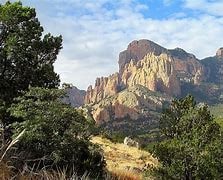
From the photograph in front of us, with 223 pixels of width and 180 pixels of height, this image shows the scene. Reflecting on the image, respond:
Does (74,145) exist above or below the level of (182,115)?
below

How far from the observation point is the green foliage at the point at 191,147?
53.5 ft

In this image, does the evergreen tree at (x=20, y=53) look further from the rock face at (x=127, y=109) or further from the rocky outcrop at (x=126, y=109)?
the rocky outcrop at (x=126, y=109)

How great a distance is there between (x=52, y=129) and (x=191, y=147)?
17.2 feet

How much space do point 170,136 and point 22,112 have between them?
6101 millimetres

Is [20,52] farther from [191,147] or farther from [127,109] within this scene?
[127,109]

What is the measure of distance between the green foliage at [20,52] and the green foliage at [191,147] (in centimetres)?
756

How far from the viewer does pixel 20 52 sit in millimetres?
21359

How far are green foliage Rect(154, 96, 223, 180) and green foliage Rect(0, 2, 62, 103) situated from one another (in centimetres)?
756

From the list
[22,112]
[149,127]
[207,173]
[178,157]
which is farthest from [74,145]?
[149,127]

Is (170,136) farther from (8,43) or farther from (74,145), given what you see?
(8,43)

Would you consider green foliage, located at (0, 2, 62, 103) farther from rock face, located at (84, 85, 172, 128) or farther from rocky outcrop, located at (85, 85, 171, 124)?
rocky outcrop, located at (85, 85, 171, 124)

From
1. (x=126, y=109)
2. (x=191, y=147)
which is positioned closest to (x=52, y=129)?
(x=191, y=147)

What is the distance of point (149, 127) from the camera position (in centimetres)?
16450

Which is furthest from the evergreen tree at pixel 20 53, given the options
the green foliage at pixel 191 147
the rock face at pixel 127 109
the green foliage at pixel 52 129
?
the rock face at pixel 127 109
